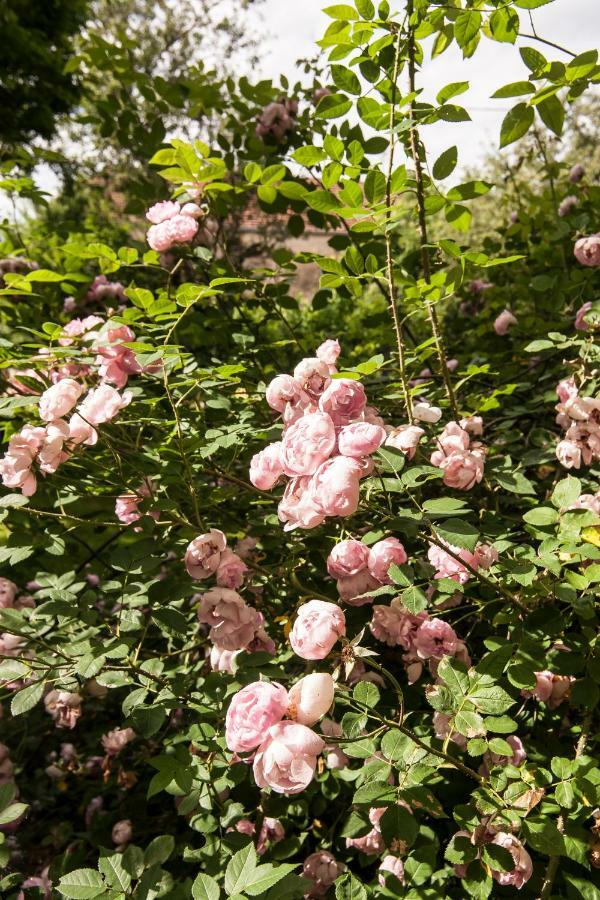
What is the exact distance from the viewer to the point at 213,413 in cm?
183

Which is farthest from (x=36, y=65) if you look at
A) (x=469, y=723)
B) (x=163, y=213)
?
(x=469, y=723)

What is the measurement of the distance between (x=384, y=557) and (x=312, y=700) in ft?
1.13

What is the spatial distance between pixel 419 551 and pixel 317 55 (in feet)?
9.19

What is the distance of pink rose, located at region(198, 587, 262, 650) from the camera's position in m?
1.27

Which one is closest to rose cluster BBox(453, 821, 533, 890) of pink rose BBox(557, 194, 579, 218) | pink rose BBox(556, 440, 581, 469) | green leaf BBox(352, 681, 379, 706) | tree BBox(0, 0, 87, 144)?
green leaf BBox(352, 681, 379, 706)

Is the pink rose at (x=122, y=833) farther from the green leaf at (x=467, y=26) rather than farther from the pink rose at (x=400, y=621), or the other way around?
the green leaf at (x=467, y=26)

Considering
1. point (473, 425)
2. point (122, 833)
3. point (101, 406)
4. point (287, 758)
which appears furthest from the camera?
point (122, 833)

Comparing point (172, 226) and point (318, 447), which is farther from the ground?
point (172, 226)

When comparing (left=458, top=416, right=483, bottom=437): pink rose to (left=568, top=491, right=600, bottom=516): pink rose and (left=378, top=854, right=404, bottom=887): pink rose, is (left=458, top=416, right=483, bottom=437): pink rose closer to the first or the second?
(left=568, top=491, right=600, bottom=516): pink rose

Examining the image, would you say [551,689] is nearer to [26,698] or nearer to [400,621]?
[400,621]

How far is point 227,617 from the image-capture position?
128 centimetres

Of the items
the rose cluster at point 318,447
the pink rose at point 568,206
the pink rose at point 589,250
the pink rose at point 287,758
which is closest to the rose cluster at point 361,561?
the rose cluster at point 318,447

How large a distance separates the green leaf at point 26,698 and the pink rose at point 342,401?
0.82 m

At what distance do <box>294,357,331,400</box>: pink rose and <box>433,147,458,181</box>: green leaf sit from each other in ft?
1.80
